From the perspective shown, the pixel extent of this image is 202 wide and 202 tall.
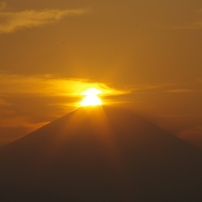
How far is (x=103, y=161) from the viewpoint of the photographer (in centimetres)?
9494

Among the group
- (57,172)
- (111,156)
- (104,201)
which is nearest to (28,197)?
(104,201)

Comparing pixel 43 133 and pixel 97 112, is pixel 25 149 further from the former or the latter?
pixel 97 112

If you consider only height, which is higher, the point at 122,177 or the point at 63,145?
the point at 63,145

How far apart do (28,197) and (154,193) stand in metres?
31.6

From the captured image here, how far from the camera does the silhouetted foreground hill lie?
79875 mm

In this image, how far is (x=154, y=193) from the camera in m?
83.1

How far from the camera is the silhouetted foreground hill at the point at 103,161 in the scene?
79.9 m

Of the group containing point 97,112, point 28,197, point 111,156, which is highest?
point 97,112

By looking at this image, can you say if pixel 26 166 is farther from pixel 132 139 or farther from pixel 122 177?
pixel 132 139

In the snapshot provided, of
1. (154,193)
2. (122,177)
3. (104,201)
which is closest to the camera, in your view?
(104,201)

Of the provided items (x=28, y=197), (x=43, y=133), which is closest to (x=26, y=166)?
(x=43, y=133)

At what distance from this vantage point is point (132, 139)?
10619 cm

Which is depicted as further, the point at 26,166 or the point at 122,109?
the point at 122,109

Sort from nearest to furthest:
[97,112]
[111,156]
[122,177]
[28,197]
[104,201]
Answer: [28,197] → [104,201] → [122,177] → [111,156] → [97,112]
